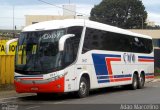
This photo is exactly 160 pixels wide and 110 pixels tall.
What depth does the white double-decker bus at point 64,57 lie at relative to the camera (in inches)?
707

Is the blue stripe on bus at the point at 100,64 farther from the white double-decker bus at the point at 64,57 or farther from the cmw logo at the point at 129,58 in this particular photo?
the cmw logo at the point at 129,58

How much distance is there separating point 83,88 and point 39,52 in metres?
2.78

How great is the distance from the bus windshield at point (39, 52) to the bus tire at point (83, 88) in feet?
6.36

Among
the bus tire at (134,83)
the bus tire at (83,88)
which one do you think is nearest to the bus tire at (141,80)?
the bus tire at (134,83)

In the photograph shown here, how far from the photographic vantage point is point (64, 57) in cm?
1817

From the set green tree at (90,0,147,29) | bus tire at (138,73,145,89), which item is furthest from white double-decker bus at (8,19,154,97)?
green tree at (90,0,147,29)

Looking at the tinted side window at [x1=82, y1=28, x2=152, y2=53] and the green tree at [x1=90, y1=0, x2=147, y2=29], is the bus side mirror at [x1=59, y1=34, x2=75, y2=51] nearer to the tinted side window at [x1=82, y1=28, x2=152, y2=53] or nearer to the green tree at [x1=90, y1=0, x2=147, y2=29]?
the tinted side window at [x1=82, y1=28, x2=152, y2=53]

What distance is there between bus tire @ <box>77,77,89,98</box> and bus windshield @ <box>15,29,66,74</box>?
194 centimetres

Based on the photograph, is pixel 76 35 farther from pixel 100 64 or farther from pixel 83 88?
pixel 100 64

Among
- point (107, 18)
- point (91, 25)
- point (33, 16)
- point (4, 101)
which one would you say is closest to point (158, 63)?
point (91, 25)

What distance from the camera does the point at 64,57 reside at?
18172 millimetres

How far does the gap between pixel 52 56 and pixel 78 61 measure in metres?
1.56

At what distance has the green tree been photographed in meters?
104

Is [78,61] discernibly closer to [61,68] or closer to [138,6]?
[61,68]
